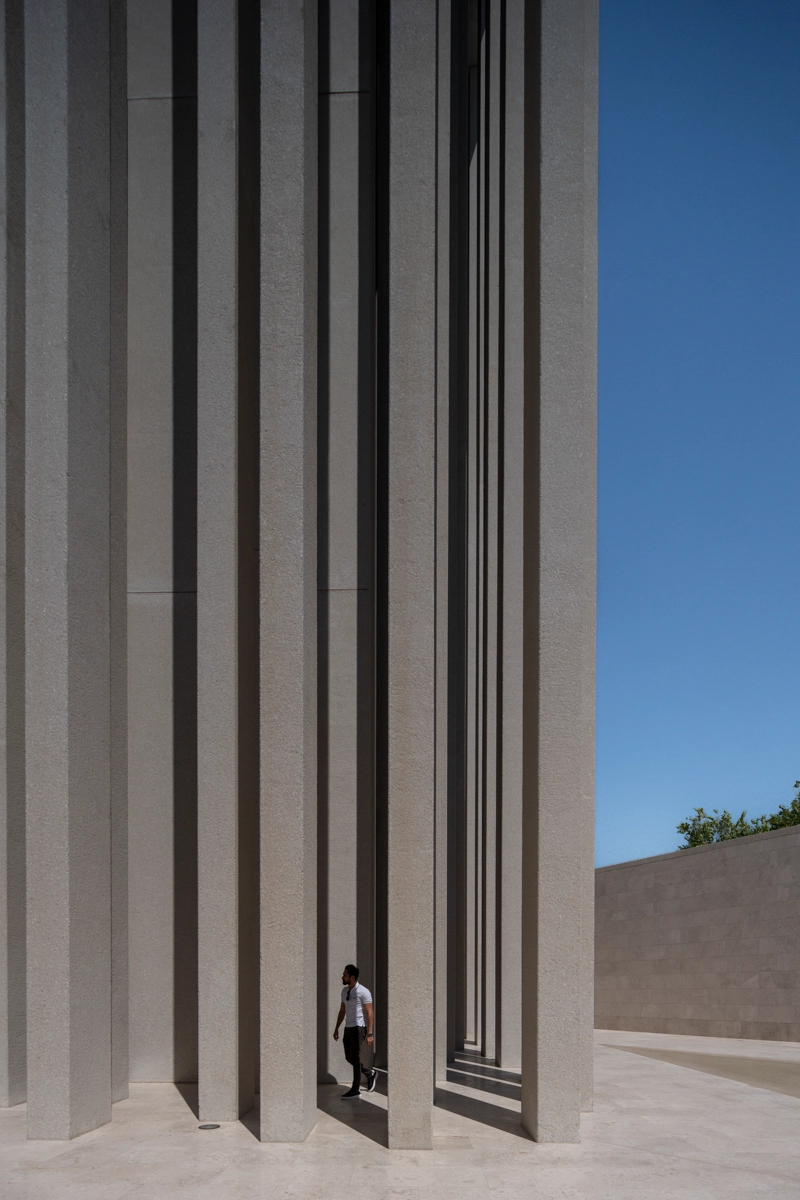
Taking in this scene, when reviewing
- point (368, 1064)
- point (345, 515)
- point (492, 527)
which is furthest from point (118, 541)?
point (368, 1064)

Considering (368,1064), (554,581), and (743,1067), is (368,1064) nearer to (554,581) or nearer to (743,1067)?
(554,581)

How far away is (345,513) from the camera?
1262cm

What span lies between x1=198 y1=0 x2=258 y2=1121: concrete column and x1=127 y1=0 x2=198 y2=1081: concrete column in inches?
62.2

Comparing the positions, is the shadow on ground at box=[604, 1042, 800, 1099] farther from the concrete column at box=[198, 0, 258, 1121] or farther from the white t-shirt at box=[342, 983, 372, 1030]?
the concrete column at box=[198, 0, 258, 1121]

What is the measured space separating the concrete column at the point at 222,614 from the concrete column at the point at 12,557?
2422 mm

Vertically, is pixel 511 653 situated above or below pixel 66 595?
below

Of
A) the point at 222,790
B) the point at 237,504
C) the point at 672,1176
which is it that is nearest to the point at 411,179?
the point at 237,504

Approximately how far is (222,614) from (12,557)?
2.85 metres

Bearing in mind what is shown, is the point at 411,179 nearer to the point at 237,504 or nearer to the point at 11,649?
the point at 237,504

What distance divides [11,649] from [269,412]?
4222 millimetres

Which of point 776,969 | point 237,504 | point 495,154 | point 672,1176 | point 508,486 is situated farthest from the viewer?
point 776,969

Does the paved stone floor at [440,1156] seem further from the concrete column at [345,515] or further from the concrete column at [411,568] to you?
the concrete column at [345,515]

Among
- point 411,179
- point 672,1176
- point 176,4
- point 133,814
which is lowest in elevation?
point 672,1176

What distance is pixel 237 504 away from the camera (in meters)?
10.9
